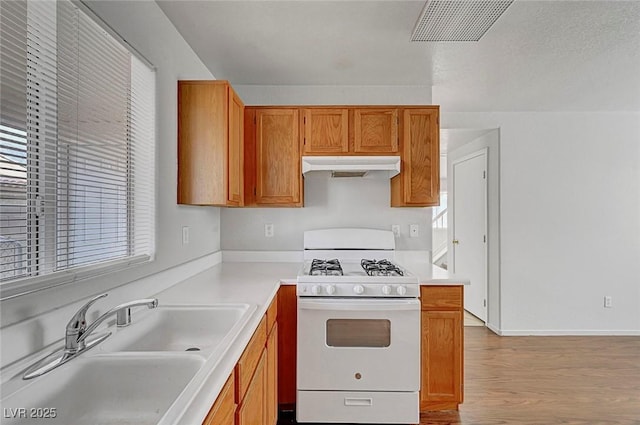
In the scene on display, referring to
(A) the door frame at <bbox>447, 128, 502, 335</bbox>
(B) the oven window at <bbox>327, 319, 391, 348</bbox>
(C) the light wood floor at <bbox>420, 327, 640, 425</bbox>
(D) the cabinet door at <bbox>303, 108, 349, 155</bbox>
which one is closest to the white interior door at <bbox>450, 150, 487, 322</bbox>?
(A) the door frame at <bbox>447, 128, 502, 335</bbox>

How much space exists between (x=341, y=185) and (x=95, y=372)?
231 cm

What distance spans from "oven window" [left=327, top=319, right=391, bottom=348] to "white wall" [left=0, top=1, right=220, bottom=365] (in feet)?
3.41

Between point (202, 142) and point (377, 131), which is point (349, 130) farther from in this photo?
point (202, 142)

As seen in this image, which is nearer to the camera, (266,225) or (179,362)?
(179,362)

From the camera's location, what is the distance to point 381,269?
2.36 metres

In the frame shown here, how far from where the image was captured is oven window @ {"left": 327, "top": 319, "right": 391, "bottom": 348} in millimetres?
→ 2164

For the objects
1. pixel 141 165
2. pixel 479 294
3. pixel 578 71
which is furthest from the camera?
pixel 479 294

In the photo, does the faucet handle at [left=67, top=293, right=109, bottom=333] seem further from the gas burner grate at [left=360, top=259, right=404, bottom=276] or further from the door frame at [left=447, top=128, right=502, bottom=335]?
the door frame at [left=447, top=128, right=502, bottom=335]

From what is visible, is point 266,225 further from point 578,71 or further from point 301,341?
point 578,71

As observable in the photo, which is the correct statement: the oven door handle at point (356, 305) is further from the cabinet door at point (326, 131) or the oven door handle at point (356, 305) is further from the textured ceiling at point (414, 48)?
the textured ceiling at point (414, 48)

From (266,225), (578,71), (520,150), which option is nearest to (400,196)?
(266,225)

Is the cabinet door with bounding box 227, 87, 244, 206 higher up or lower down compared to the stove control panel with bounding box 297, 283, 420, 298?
higher up

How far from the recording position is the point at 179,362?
100cm

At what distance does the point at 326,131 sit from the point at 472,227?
2.68 metres
